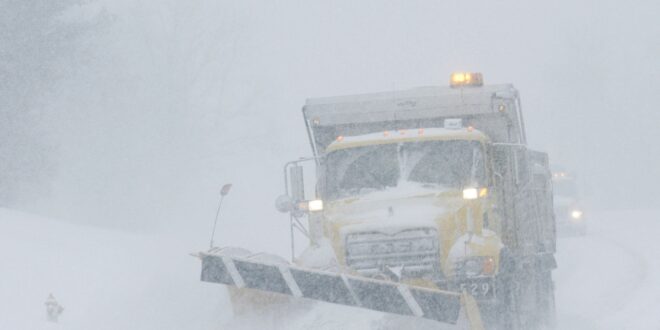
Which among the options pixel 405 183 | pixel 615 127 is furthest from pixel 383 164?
pixel 615 127

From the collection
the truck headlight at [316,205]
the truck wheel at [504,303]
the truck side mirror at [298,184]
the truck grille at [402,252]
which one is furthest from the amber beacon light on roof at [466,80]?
the truck grille at [402,252]

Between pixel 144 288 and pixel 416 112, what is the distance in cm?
553

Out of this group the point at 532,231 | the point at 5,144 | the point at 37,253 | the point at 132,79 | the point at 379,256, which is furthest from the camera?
the point at 132,79

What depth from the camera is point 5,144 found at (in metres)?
30.5

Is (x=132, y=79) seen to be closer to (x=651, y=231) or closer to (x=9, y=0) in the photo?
(x=9, y=0)

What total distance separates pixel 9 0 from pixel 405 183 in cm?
2257

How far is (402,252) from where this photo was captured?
34.7 ft

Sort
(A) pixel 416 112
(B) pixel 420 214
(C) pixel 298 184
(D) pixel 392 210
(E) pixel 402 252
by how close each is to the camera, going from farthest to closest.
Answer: (A) pixel 416 112 < (C) pixel 298 184 < (D) pixel 392 210 < (B) pixel 420 214 < (E) pixel 402 252

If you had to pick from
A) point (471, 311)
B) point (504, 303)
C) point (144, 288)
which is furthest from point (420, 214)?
point (144, 288)

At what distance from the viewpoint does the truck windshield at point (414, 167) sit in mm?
11719

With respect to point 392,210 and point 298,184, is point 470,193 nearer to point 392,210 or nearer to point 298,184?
point 392,210

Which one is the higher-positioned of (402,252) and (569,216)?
(402,252)

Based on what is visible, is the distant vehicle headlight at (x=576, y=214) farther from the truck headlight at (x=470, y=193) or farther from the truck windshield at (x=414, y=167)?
the truck headlight at (x=470, y=193)

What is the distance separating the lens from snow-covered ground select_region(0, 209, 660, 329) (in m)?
13.5
